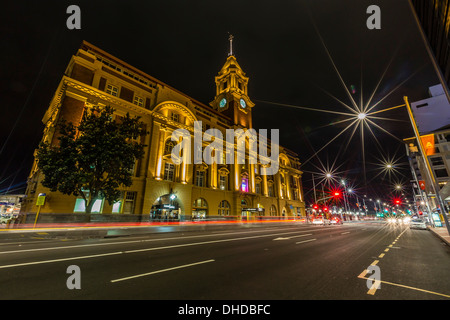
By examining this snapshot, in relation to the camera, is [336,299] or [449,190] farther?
[449,190]

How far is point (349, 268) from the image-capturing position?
5871 mm

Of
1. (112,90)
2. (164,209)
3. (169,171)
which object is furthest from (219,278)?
(112,90)

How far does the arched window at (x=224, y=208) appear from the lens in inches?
1416

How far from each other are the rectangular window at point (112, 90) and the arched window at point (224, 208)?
83.4 feet

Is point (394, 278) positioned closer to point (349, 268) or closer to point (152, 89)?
point (349, 268)

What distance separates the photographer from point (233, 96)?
163 feet

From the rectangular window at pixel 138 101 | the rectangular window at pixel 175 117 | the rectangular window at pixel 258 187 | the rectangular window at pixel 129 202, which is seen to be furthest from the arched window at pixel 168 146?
the rectangular window at pixel 258 187

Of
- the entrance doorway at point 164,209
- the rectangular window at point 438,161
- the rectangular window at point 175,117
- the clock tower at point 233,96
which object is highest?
the clock tower at point 233,96

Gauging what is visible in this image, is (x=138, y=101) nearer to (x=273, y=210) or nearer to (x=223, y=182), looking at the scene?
(x=223, y=182)

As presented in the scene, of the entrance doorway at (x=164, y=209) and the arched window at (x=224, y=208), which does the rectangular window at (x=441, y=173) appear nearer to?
the arched window at (x=224, y=208)

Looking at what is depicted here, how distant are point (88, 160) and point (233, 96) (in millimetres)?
39596

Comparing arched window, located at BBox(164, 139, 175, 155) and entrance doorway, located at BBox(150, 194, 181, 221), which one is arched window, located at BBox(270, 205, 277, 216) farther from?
arched window, located at BBox(164, 139, 175, 155)
